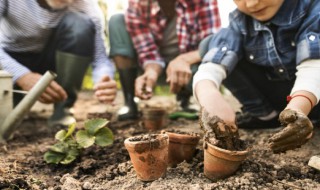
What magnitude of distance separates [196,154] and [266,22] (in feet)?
2.91

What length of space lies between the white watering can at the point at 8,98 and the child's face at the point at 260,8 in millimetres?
1212

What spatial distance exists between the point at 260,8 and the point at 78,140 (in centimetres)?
122

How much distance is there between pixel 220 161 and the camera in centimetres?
162

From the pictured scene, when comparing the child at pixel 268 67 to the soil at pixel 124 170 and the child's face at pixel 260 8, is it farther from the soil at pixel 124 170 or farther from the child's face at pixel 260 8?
the soil at pixel 124 170

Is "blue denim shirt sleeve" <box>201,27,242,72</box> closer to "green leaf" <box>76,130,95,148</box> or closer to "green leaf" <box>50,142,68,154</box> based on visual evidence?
"green leaf" <box>76,130,95,148</box>

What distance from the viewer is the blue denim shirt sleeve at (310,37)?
200 centimetres

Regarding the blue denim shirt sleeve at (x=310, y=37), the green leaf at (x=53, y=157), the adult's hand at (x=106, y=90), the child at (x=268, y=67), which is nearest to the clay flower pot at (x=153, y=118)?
the adult's hand at (x=106, y=90)

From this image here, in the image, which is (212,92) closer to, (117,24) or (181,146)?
(181,146)

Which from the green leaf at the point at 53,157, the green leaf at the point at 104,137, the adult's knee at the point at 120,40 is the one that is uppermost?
the adult's knee at the point at 120,40

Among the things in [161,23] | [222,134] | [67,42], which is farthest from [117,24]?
[222,134]

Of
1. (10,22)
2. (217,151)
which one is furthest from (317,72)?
(10,22)

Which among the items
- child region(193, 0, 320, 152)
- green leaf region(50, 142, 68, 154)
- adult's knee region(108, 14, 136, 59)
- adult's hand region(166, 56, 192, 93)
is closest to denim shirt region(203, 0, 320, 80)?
child region(193, 0, 320, 152)

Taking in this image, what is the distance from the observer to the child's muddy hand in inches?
62.9

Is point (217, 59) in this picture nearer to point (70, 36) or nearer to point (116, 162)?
point (116, 162)
